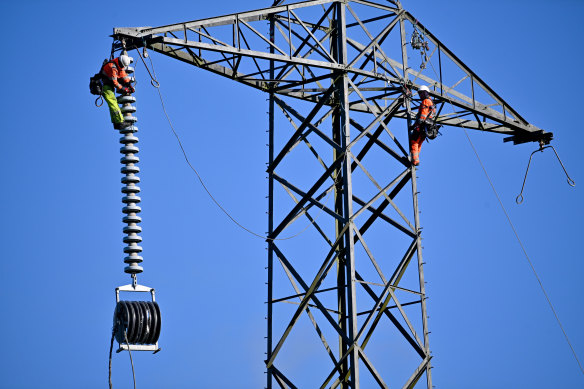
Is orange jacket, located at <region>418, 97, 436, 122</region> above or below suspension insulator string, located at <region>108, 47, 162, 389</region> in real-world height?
above

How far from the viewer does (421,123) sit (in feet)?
112

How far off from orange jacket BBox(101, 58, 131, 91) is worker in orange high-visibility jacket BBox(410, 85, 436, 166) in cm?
775

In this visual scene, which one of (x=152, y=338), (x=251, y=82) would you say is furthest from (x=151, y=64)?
(x=152, y=338)

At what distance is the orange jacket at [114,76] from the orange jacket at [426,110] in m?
7.90

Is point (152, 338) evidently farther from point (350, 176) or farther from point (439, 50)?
point (439, 50)

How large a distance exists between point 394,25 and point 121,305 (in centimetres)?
1070

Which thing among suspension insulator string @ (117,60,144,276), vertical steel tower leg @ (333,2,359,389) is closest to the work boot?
suspension insulator string @ (117,60,144,276)

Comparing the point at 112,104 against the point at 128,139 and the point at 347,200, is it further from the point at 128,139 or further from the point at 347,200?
the point at 347,200

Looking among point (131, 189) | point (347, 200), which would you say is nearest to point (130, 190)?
point (131, 189)

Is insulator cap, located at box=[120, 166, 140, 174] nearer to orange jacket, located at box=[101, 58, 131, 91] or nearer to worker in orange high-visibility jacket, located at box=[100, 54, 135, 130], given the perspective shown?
worker in orange high-visibility jacket, located at box=[100, 54, 135, 130]

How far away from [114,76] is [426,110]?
331 inches

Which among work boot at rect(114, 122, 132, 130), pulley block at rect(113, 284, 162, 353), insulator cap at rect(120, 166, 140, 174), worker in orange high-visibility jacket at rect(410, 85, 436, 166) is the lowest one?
pulley block at rect(113, 284, 162, 353)

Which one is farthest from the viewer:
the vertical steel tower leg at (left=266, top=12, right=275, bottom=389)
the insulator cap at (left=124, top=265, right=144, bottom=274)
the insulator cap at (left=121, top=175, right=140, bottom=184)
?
the vertical steel tower leg at (left=266, top=12, right=275, bottom=389)

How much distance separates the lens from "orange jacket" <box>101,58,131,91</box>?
2972 centimetres
